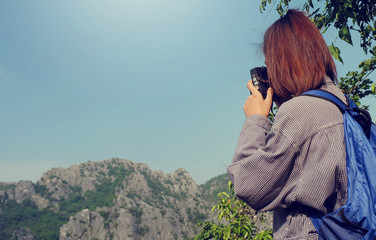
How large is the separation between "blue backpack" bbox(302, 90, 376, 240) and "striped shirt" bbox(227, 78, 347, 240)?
1.3 inches

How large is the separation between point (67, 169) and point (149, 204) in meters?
50.4

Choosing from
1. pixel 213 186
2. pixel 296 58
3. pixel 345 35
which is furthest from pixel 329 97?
pixel 213 186

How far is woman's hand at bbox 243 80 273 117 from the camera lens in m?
1.43

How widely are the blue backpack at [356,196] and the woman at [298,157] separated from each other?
1.3 inches

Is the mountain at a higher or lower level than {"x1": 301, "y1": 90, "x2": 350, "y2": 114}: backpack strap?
higher

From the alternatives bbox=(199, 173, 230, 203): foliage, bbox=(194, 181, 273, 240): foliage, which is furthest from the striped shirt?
bbox=(199, 173, 230, 203): foliage

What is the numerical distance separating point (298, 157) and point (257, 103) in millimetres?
401

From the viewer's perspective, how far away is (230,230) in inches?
143

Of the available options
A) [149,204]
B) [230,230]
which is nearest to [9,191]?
[149,204]

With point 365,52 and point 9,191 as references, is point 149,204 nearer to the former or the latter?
point 9,191

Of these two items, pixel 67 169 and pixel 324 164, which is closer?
pixel 324 164

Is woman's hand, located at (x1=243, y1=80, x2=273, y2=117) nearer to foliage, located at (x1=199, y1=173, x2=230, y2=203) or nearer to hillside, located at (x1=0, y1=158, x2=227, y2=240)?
hillside, located at (x1=0, y1=158, x2=227, y2=240)

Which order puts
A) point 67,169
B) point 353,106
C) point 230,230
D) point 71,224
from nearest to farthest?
1. point 353,106
2. point 230,230
3. point 71,224
4. point 67,169

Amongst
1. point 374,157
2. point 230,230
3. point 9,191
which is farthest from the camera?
point 9,191
